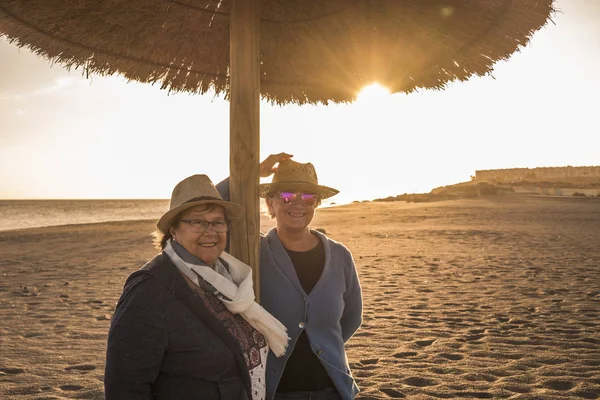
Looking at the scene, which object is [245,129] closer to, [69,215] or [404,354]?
[404,354]

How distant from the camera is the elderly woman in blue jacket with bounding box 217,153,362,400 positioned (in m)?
2.87

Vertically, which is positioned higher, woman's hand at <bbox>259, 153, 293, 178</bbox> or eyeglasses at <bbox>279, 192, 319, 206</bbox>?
woman's hand at <bbox>259, 153, 293, 178</bbox>

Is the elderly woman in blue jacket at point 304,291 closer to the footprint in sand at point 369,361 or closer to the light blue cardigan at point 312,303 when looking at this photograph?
the light blue cardigan at point 312,303

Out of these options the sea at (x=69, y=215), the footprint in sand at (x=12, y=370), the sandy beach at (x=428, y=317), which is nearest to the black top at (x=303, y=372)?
the sandy beach at (x=428, y=317)

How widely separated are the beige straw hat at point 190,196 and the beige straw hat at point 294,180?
21.7 inches

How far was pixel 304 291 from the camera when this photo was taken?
9.72 feet

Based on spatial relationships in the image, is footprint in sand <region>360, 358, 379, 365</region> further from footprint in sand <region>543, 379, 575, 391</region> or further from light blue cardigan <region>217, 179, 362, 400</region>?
light blue cardigan <region>217, 179, 362, 400</region>

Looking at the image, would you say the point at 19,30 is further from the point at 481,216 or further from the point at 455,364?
the point at 481,216

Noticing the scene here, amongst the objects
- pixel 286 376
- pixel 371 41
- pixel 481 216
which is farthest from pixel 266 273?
pixel 481 216

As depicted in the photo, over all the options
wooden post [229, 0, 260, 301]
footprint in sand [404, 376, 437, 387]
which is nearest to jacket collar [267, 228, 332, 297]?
wooden post [229, 0, 260, 301]

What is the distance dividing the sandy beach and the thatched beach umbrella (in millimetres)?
2877

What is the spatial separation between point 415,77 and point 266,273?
194 centimetres

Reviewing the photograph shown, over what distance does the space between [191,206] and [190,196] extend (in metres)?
0.05

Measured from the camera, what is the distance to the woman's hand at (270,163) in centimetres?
344
